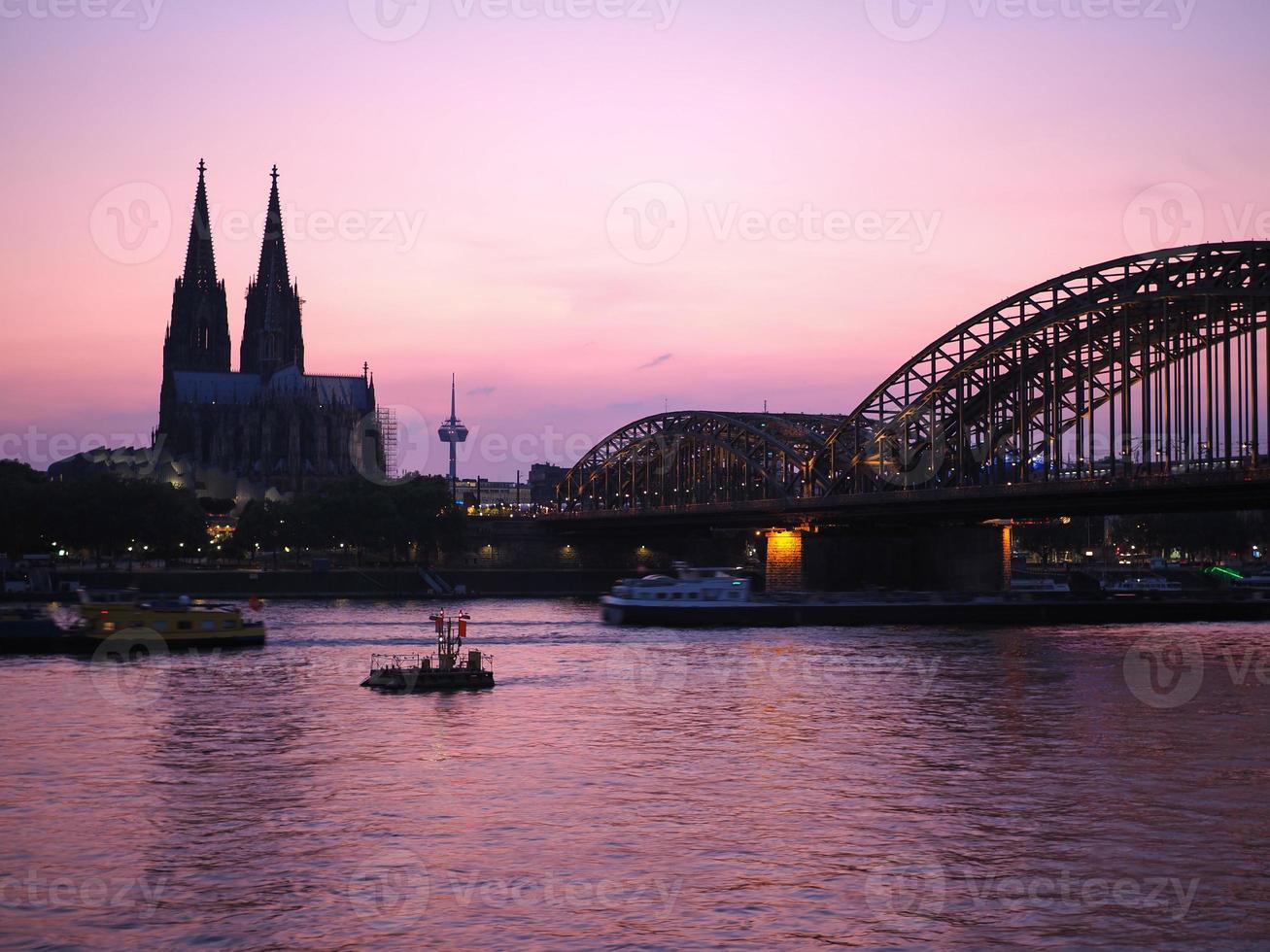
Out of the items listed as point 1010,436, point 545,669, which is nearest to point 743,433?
point 1010,436

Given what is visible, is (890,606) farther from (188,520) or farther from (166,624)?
(188,520)

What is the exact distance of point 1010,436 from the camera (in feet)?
426

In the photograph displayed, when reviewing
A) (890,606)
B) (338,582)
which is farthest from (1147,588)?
(338,582)

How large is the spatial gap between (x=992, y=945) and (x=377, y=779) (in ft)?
64.0

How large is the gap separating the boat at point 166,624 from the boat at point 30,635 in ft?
3.22

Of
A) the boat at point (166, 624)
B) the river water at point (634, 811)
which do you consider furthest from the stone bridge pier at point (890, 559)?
the river water at point (634, 811)

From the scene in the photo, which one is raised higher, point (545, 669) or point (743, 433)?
point (743, 433)

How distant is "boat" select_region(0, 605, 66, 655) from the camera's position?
81.2m

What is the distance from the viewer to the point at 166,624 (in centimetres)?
8575

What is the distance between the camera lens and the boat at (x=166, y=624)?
8306 centimetres

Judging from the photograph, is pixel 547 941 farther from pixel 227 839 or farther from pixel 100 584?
pixel 100 584

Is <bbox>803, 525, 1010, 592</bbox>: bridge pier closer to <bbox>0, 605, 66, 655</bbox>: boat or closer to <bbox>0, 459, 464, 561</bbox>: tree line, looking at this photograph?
<bbox>0, 459, 464, 561</bbox>: tree line

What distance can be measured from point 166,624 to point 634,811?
Result: 53.9 meters

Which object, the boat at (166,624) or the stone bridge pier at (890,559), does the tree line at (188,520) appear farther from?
the boat at (166,624)
